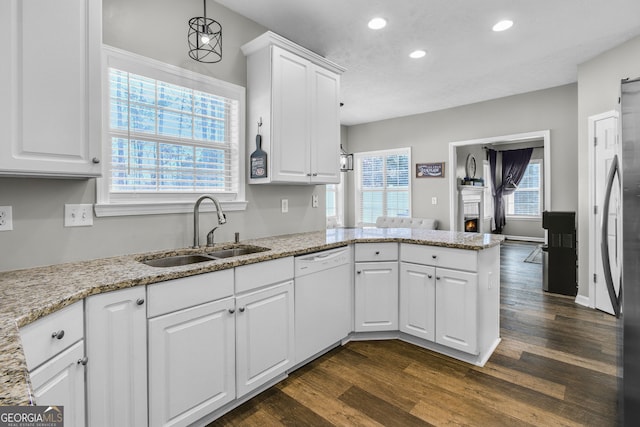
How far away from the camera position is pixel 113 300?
1.42 m

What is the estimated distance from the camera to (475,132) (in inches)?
207

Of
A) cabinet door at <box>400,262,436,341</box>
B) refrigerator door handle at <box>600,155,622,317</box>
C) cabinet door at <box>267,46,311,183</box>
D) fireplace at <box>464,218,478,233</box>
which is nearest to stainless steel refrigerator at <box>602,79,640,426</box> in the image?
refrigerator door handle at <box>600,155,622,317</box>

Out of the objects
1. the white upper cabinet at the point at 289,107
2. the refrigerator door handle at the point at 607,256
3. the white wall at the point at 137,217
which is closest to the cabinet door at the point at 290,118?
the white upper cabinet at the point at 289,107

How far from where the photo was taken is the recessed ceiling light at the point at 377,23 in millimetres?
2805

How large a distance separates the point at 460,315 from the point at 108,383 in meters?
2.27

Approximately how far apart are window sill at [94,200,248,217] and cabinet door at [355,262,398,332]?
4.00 feet

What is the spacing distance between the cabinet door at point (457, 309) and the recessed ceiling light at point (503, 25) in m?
2.22

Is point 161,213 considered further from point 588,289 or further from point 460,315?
point 588,289

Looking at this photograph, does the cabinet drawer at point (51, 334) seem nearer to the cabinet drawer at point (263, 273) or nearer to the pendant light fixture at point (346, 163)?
the cabinet drawer at point (263, 273)

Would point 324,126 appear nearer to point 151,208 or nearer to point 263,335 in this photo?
point 151,208
